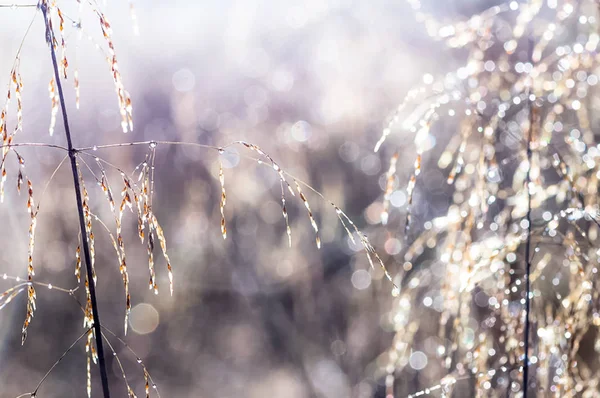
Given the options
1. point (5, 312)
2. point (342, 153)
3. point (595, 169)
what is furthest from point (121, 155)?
point (595, 169)

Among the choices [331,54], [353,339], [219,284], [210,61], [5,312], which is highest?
[210,61]

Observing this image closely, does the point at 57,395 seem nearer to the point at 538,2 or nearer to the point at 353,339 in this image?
the point at 353,339

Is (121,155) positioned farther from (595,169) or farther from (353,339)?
(595,169)

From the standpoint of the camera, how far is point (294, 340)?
5.36 meters

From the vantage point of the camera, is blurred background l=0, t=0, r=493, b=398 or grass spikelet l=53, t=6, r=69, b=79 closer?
grass spikelet l=53, t=6, r=69, b=79

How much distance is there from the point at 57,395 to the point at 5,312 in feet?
3.41

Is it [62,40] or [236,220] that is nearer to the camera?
[62,40]

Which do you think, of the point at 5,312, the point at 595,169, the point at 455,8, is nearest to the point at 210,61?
the point at 455,8

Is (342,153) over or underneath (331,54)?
underneath

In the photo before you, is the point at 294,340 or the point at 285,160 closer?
the point at 285,160

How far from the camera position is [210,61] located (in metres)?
5.34

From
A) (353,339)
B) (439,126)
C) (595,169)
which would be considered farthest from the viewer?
(353,339)

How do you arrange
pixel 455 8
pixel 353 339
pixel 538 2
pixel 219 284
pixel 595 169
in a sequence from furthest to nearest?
pixel 219 284 < pixel 353 339 < pixel 455 8 < pixel 595 169 < pixel 538 2

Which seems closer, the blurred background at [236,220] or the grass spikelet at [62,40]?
the grass spikelet at [62,40]
